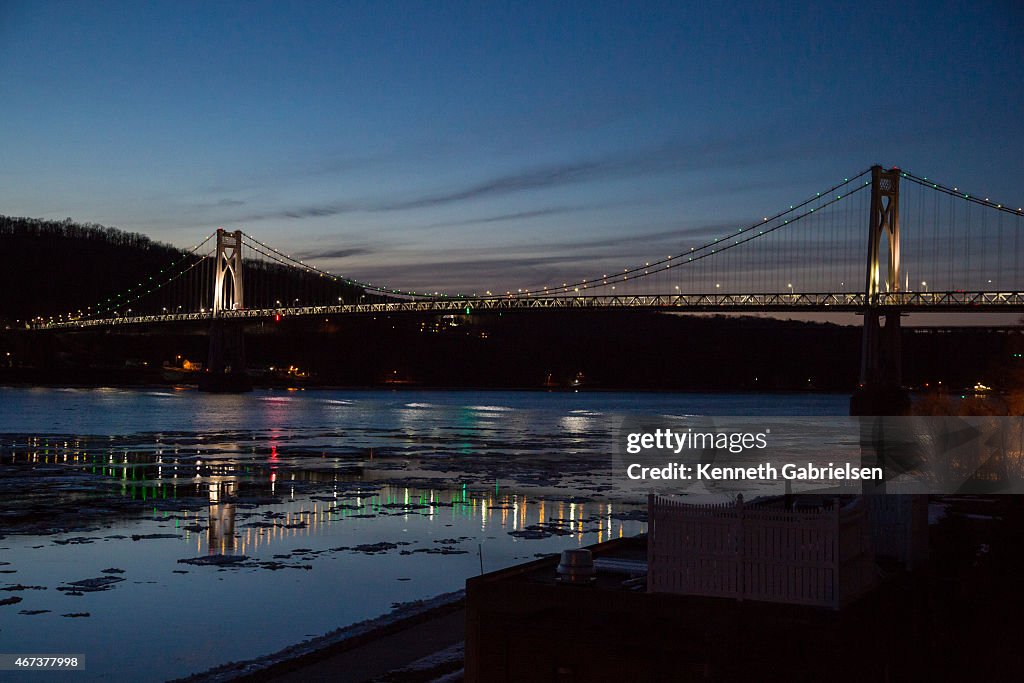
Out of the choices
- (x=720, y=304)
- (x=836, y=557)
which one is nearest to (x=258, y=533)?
(x=836, y=557)

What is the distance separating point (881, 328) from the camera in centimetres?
7312

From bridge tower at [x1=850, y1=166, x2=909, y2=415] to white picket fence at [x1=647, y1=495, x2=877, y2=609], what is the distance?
56.1 m

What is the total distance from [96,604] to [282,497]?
942 centimetres

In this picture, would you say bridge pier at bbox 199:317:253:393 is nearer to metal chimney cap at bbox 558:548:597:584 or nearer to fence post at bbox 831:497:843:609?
metal chimney cap at bbox 558:548:597:584

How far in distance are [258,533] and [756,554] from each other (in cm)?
1061

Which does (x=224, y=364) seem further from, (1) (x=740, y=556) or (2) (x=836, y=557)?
(2) (x=836, y=557)

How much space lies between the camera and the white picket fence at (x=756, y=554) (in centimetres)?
785

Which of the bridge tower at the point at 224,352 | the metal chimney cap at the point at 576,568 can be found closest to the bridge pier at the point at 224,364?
the bridge tower at the point at 224,352

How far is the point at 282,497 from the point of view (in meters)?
21.6

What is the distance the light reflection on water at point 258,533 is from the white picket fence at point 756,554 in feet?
14.6

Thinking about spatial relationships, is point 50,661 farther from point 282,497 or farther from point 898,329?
point 898,329

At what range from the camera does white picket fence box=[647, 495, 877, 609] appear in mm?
7848

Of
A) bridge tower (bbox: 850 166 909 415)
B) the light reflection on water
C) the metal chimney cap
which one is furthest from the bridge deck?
the metal chimney cap

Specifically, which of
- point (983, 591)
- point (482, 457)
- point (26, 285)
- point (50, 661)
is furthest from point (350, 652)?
point (26, 285)
